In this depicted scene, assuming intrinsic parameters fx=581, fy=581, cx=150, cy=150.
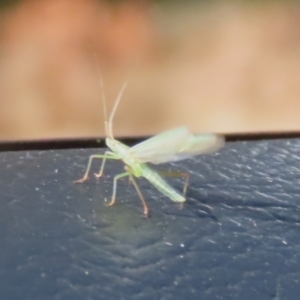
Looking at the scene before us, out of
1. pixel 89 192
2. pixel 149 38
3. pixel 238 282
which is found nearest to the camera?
pixel 238 282

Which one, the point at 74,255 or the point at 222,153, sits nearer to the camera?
the point at 74,255

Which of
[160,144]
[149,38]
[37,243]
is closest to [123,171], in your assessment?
[160,144]

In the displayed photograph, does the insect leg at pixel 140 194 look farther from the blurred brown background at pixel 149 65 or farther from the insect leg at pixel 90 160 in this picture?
the blurred brown background at pixel 149 65

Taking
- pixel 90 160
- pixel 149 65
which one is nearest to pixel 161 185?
pixel 90 160

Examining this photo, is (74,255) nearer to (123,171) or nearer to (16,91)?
(123,171)

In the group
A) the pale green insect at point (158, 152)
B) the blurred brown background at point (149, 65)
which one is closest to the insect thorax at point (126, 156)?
the pale green insect at point (158, 152)

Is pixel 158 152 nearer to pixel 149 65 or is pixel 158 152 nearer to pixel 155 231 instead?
pixel 155 231

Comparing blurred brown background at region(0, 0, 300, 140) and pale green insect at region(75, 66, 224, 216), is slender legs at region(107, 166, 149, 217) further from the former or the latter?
Answer: blurred brown background at region(0, 0, 300, 140)
